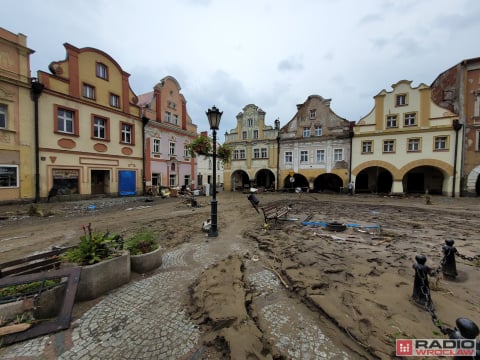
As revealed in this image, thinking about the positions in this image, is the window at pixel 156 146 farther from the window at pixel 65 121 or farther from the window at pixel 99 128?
the window at pixel 65 121

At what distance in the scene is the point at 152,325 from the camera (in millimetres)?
2738

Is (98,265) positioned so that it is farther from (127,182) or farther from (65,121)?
(127,182)

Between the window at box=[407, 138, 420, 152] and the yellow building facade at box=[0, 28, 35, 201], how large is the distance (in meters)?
30.9

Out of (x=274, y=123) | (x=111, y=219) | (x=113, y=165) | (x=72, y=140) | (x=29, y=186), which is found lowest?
(x=111, y=219)

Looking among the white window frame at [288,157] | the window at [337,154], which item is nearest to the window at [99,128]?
the white window frame at [288,157]

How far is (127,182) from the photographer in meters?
17.8

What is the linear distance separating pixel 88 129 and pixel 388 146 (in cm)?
2755

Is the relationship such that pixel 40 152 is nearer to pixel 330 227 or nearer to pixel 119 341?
pixel 119 341

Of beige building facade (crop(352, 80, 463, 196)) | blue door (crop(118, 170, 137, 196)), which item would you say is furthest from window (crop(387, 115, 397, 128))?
blue door (crop(118, 170, 137, 196))

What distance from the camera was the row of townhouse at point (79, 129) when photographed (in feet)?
38.3

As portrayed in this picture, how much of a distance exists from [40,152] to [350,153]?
1046 inches

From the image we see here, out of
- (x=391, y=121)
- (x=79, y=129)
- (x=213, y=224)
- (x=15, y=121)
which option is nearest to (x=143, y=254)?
(x=213, y=224)

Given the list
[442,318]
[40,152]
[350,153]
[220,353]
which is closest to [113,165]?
[40,152]

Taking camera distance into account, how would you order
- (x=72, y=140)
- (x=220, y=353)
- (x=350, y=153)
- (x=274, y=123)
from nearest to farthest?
(x=220, y=353), (x=72, y=140), (x=350, y=153), (x=274, y=123)
